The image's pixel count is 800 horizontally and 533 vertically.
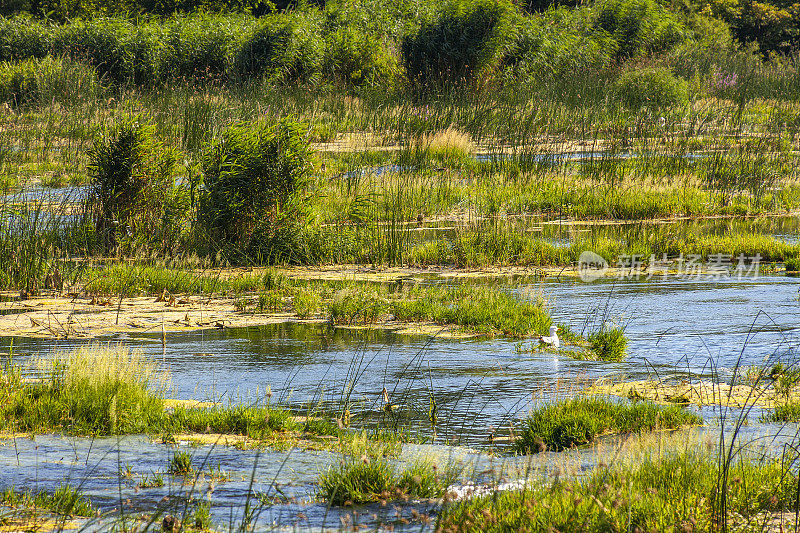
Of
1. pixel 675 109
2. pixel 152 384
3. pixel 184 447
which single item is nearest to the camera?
pixel 184 447

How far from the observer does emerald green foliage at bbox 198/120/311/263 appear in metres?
14.0

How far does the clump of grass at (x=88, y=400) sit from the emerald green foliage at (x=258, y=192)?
272 inches

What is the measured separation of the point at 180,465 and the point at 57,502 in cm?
90

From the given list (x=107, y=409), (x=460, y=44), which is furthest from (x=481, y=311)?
(x=460, y=44)

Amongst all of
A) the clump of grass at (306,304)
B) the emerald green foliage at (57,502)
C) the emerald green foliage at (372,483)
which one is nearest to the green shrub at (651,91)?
the clump of grass at (306,304)

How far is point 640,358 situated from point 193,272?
6.59m

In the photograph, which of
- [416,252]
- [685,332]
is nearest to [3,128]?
[416,252]

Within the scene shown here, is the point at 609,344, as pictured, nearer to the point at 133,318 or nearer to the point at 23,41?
the point at 133,318

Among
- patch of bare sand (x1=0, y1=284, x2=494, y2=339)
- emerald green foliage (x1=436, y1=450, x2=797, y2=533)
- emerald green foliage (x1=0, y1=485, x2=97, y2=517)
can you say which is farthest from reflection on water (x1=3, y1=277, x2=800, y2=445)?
emerald green foliage (x1=0, y1=485, x2=97, y2=517)

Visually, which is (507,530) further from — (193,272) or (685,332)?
(193,272)

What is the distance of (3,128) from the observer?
81.9 feet

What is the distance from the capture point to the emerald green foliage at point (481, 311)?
9945 mm

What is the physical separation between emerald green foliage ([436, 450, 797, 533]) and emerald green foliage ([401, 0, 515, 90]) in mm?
27359

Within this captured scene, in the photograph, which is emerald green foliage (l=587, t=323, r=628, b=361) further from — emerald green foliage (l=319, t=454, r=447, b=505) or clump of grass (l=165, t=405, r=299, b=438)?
emerald green foliage (l=319, t=454, r=447, b=505)
